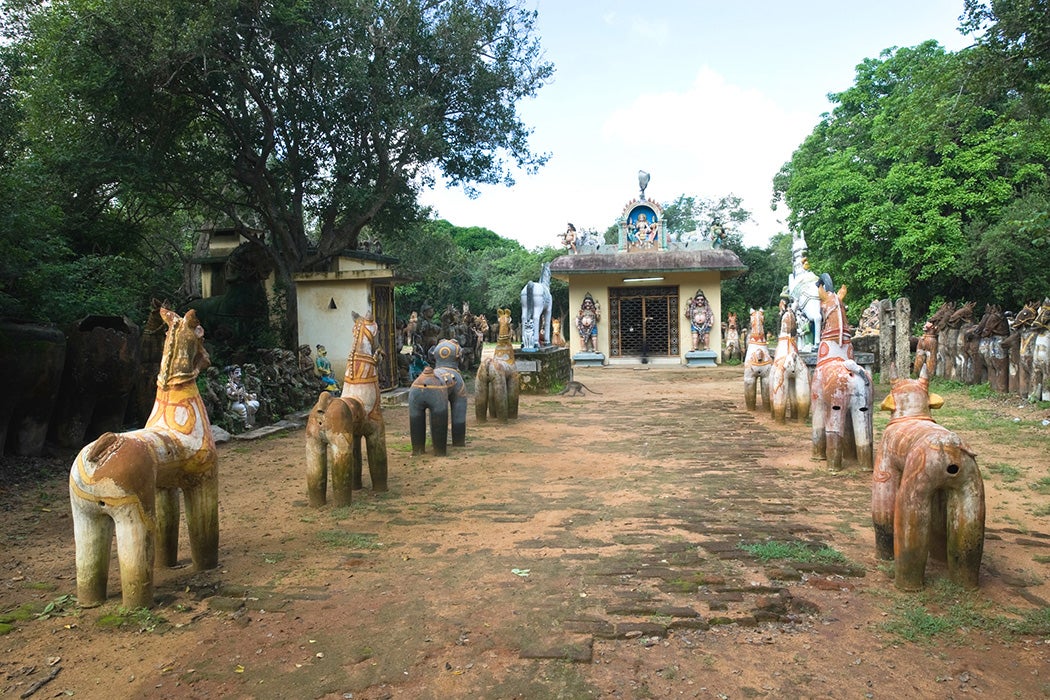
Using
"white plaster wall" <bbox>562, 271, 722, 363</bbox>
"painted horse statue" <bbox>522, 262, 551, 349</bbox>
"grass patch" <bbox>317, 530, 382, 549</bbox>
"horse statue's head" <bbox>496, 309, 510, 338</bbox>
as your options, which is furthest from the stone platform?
"grass patch" <bbox>317, 530, 382, 549</bbox>

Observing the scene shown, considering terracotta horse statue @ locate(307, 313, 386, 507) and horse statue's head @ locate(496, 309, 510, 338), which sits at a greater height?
horse statue's head @ locate(496, 309, 510, 338)

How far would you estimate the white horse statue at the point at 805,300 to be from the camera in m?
12.0

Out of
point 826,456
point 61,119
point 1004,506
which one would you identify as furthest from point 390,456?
point 61,119

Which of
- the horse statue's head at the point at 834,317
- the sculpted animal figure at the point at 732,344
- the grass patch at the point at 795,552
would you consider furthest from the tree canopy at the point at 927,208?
the grass patch at the point at 795,552

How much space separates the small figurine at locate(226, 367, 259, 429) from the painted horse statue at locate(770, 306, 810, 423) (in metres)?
7.94

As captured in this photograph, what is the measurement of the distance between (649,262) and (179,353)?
19.3 meters

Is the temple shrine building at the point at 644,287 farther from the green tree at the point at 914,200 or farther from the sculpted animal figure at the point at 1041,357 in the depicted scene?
the sculpted animal figure at the point at 1041,357

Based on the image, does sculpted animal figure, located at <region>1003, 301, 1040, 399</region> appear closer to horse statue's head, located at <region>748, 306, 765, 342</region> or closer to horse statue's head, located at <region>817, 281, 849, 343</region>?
horse statue's head, located at <region>748, 306, 765, 342</region>

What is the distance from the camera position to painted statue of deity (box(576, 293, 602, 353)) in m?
23.6

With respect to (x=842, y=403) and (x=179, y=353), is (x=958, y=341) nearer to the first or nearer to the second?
(x=842, y=403)

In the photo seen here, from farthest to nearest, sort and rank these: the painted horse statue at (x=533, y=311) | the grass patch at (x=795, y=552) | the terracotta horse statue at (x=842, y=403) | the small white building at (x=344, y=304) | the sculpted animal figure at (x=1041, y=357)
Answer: the painted horse statue at (x=533, y=311)
the small white building at (x=344, y=304)
the sculpted animal figure at (x=1041, y=357)
the terracotta horse statue at (x=842, y=403)
the grass patch at (x=795, y=552)

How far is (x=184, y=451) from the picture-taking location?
14.6 feet

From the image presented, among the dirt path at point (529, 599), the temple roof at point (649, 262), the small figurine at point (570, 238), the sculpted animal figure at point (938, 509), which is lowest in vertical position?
the dirt path at point (529, 599)

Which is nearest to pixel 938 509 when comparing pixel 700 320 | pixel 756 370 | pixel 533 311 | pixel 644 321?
pixel 756 370
